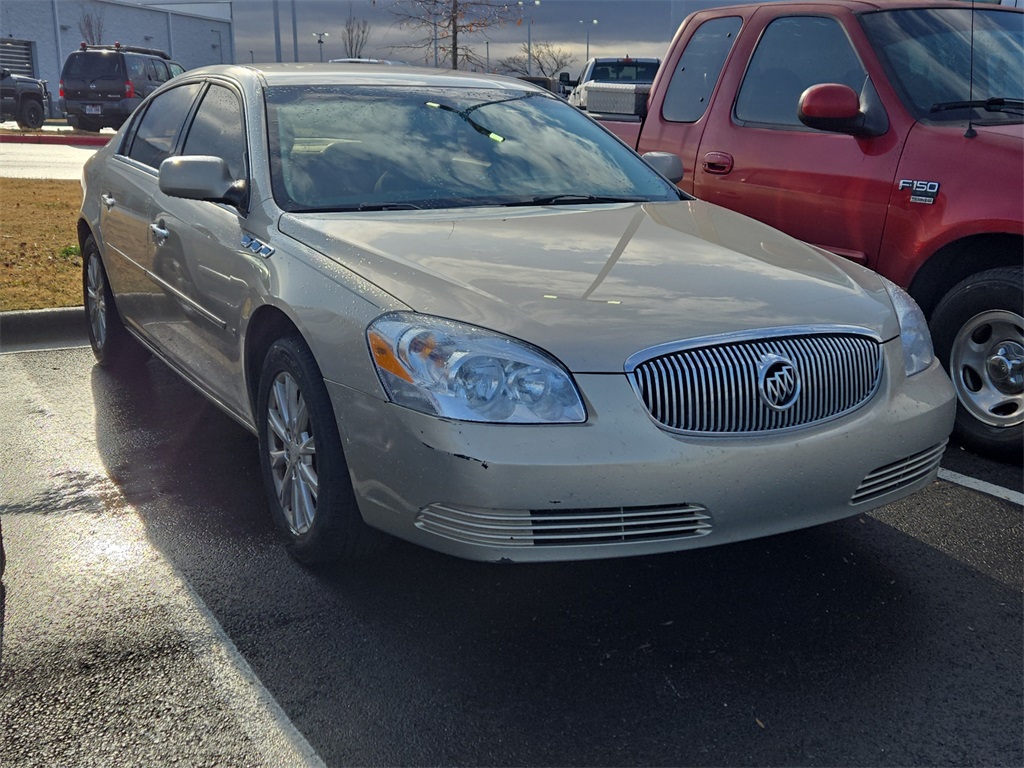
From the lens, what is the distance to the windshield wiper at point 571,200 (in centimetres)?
415

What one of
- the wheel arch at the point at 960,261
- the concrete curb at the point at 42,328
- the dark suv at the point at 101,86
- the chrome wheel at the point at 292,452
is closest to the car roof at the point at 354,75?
the chrome wheel at the point at 292,452

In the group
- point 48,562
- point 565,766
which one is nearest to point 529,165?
point 48,562

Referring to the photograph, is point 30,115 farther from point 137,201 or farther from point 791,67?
point 791,67

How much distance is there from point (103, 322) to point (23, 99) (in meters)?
25.6

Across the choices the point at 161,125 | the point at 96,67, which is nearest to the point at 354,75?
the point at 161,125

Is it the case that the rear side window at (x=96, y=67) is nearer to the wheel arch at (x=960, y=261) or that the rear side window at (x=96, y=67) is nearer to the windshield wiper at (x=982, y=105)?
the windshield wiper at (x=982, y=105)

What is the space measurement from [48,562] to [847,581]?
260cm

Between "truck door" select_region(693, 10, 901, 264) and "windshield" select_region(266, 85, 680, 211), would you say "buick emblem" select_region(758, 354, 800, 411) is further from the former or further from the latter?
"truck door" select_region(693, 10, 901, 264)

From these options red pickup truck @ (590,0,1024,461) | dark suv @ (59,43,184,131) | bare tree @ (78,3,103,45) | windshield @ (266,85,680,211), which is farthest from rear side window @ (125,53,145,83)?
windshield @ (266,85,680,211)

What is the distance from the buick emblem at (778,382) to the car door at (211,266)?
1.70 metres

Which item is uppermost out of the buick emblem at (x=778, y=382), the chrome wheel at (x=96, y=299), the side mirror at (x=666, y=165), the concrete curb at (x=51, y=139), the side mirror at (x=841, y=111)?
the side mirror at (x=841, y=111)

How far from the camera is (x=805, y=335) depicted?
3104mm

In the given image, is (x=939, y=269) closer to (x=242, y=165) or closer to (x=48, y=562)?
(x=242, y=165)

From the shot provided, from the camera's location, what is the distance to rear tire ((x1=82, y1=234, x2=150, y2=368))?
5734 mm
